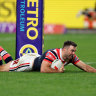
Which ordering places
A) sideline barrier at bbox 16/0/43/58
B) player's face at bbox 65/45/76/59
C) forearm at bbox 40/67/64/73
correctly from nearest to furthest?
player's face at bbox 65/45/76/59, forearm at bbox 40/67/64/73, sideline barrier at bbox 16/0/43/58

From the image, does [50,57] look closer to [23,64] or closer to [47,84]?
[23,64]

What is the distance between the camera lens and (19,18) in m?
10.6

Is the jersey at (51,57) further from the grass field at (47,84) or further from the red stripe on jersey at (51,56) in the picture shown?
the grass field at (47,84)

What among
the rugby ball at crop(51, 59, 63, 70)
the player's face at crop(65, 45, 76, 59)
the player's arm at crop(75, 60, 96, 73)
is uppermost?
the player's face at crop(65, 45, 76, 59)

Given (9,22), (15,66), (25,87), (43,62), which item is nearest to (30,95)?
(25,87)

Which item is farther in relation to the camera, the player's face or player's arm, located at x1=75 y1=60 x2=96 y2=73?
player's arm, located at x1=75 y1=60 x2=96 y2=73

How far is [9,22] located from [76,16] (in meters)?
5.57

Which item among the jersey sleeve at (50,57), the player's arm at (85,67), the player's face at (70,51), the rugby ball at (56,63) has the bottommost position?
the player's arm at (85,67)

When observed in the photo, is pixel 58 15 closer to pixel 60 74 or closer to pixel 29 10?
pixel 29 10

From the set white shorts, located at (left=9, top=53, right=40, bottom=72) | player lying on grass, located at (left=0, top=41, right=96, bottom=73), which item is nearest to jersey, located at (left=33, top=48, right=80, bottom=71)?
player lying on grass, located at (left=0, top=41, right=96, bottom=73)

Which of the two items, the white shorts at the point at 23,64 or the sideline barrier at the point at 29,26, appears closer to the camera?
the white shorts at the point at 23,64

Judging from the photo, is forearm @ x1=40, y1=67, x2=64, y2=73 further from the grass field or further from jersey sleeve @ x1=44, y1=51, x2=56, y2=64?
jersey sleeve @ x1=44, y1=51, x2=56, y2=64

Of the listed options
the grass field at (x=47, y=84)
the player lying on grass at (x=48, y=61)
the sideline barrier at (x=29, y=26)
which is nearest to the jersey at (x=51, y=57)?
the player lying on grass at (x=48, y=61)

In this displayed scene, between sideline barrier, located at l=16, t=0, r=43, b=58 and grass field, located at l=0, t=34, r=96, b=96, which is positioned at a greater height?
sideline barrier, located at l=16, t=0, r=43, b=58
